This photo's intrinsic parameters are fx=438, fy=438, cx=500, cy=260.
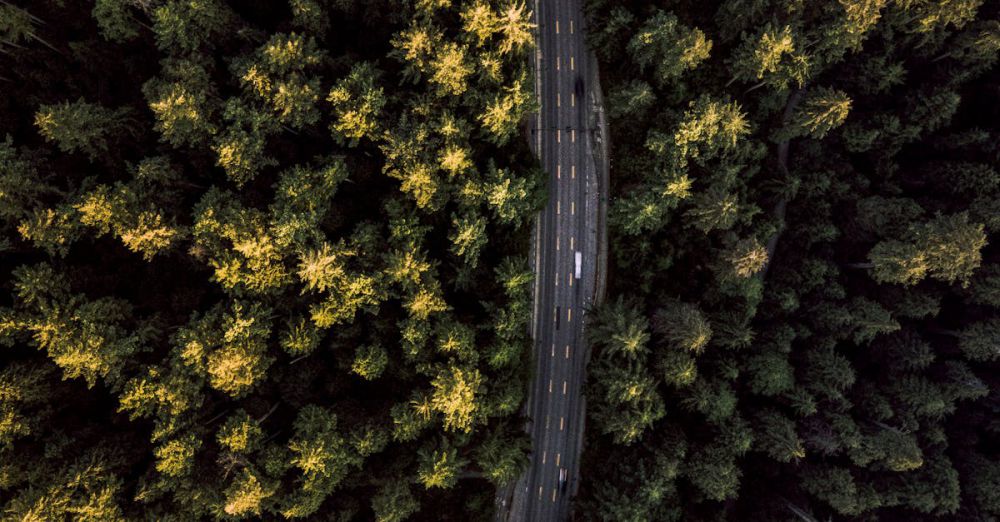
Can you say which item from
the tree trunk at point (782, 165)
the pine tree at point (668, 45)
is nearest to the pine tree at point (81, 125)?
the pine tree at point (668, 45)

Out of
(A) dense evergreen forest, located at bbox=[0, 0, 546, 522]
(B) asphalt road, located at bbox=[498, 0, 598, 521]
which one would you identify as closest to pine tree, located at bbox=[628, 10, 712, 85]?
(B) asphalt road, located at bbox=[498, 0, 598, 521]

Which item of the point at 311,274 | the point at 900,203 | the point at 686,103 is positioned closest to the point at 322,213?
the point at 311,274

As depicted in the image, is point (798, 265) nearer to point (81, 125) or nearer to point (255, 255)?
point (255, 255)

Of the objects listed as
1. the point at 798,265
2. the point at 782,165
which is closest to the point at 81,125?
the point at 782,165

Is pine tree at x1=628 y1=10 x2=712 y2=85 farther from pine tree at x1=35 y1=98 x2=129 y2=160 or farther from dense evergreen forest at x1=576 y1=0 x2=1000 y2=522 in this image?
pine tree at x1=35 y1=98 x2=129 y2=160

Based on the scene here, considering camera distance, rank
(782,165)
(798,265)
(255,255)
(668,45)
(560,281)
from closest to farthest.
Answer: (255,255) < (668,45) < (782,165) < (798,265) < (560,281)

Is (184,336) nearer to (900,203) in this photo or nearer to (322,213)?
(322,213)
